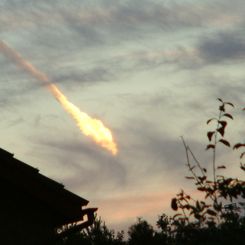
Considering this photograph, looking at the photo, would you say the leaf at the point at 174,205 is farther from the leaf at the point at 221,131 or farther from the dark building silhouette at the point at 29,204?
the dark building silhouette at the point at 29,204

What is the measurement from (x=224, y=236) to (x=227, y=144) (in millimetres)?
1334

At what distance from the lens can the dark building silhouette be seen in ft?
40.5

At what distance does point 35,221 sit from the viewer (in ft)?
41.9

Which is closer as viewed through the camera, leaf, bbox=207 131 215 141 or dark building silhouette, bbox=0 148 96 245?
leaf, bbox=207 131 215 141

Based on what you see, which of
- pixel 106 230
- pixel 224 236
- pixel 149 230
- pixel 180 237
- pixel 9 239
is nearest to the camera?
pixel 224 236

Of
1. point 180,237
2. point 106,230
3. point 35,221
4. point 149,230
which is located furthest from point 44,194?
point 106,230

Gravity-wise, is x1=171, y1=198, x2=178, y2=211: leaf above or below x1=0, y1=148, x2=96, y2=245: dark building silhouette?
below

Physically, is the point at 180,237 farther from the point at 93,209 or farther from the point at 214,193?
the point at 93,209

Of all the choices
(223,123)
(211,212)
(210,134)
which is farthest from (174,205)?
(223,123)

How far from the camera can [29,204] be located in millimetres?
12875

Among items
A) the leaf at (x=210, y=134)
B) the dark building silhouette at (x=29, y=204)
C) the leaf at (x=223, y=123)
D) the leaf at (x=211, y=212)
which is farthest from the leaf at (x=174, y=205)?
the dark building silhouette at (x=29, y=204)

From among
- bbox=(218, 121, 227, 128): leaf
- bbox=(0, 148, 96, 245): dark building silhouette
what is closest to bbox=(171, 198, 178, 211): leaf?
bbox=(218, 121, 227, 128): leaf

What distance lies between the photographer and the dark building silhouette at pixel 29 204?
12352mm

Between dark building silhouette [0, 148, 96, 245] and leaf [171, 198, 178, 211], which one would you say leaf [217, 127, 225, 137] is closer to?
leaf [171, 198, 178, 211]
